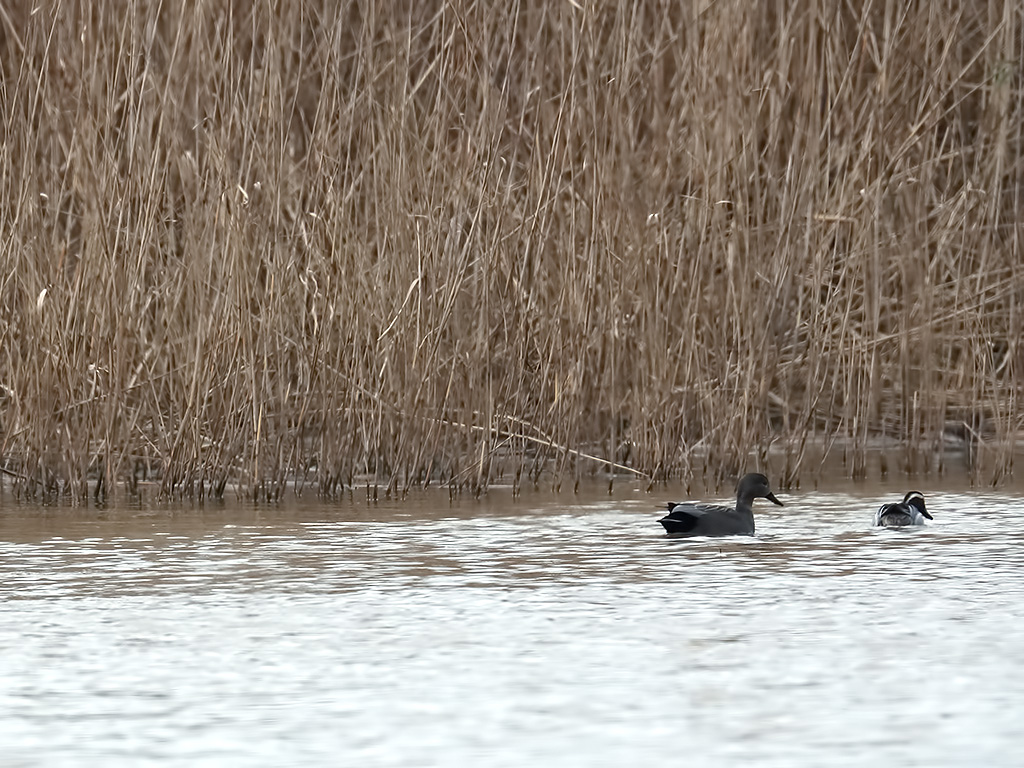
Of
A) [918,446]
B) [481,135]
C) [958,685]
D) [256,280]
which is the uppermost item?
[481,135]

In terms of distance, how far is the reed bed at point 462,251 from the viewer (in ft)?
27.3

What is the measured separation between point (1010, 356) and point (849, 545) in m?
2.88

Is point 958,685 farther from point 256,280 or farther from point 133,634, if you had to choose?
point 256,280

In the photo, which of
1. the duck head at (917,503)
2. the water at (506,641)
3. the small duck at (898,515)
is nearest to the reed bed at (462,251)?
the water at (506,641)

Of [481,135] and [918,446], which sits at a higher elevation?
[481,135]

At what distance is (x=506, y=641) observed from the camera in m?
5.16

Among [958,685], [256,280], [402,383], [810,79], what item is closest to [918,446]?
[810,79]

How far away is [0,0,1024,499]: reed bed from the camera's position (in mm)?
8336

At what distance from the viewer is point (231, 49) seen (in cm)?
822

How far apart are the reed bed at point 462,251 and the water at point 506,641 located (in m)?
0.79

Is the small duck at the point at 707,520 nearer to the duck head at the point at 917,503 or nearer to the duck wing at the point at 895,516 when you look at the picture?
the duck wing at the point at 895,516

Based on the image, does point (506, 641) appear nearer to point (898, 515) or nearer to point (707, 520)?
point (707, 520)

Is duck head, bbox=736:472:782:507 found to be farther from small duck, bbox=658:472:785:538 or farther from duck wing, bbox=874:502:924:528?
duck wing, bbox=874:502:924:528

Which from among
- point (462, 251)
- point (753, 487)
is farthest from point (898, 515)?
point (462, 251)
